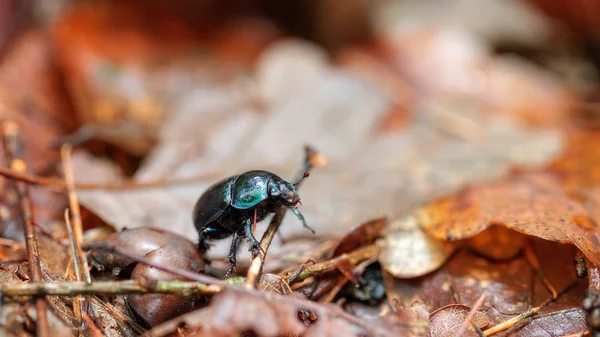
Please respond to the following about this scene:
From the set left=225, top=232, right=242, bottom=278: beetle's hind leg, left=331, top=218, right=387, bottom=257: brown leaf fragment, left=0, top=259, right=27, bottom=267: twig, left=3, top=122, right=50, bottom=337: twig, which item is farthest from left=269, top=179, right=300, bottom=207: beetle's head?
left=0, top=259, right=27, bottom=267: twig

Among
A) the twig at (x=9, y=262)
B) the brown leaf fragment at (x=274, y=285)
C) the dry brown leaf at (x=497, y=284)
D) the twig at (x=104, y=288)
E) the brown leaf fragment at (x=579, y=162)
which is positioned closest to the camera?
the twig at (x=104, y=288)

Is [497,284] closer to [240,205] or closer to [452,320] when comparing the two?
[452,320]

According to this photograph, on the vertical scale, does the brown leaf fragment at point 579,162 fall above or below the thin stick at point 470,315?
above

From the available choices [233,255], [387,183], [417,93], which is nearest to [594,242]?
[387,183]

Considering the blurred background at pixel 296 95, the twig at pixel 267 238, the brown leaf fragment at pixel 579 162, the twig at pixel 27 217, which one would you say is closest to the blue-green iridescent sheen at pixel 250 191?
the twig at pixel 267 238

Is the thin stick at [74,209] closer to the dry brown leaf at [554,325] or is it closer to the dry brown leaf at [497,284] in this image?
the dry brown leaf at [497,284]

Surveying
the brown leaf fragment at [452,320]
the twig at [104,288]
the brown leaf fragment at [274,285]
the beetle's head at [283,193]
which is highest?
the beetle's head at [283,193]
